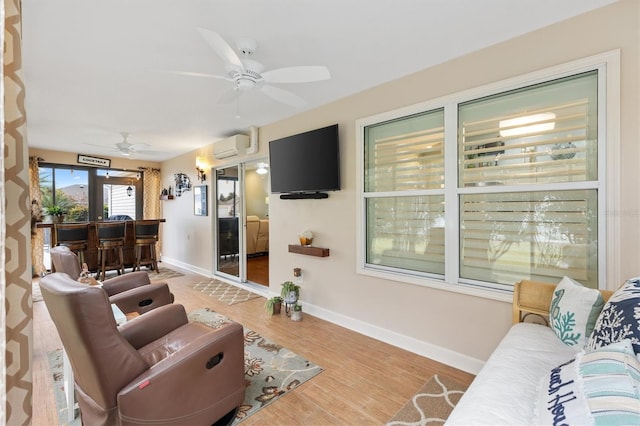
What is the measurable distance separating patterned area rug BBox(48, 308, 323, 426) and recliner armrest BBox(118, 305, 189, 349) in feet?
1.97

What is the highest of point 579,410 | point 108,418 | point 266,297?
point 579,410

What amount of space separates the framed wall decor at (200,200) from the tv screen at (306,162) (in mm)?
2348

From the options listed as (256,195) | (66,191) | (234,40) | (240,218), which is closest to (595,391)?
(234,40)

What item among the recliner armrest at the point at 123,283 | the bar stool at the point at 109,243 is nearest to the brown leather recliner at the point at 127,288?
the recliner armrest at the point at 123,283

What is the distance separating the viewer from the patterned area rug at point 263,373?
1.97 m

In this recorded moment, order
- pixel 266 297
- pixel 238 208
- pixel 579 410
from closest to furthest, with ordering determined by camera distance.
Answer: pixel 579 410
pixel 266 297
pixel 238 208

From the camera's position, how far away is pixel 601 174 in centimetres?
183

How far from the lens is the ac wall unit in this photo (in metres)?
4.44

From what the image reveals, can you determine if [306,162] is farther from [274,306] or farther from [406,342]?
[406,342]

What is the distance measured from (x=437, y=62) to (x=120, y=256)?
20.1ft

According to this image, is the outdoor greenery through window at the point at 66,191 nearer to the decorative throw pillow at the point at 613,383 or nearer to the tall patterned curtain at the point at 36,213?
the tall patterned curtain at the point at 36,213

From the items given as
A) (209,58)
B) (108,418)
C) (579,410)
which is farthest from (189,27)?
(579,410)

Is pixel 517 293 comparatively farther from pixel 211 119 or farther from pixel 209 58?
pixel 211 119

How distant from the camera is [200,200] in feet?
18.7
